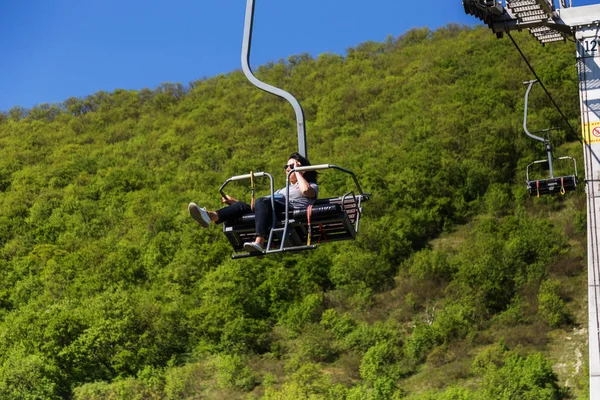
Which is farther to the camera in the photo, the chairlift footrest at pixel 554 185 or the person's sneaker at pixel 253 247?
the chairlift footrest at pixel 554 185

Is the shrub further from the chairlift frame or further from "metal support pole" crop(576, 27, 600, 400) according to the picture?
the chairlift frame

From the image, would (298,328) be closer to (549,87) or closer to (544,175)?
(544,175)

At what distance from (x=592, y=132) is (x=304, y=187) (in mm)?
7040

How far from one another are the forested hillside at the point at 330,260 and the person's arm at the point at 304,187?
21.0m

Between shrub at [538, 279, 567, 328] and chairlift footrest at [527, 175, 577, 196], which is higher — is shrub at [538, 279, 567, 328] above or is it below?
below

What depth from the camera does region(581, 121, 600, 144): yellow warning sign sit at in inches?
565

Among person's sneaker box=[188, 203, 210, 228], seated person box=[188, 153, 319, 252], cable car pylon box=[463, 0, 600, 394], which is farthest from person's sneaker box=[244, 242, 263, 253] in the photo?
cable car pylon box=[463, 0, 600, 394]

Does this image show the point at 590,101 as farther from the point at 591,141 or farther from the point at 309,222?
the point at 309,222

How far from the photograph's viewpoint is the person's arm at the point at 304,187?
28.8 feet

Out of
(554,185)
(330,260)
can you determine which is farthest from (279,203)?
(330,260)

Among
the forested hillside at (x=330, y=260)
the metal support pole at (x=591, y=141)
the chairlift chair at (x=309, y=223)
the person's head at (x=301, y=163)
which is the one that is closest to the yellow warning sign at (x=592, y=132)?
the metal support pole at (x=591, y=141)

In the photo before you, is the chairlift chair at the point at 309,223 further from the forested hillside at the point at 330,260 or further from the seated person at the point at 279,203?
the forested hillside at the point at 330,260

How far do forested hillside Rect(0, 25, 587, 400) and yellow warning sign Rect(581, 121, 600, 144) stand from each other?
50.8 feet

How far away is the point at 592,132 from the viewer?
47.3 feet
